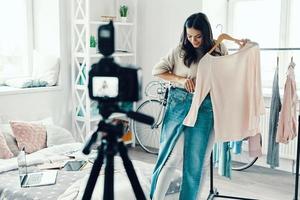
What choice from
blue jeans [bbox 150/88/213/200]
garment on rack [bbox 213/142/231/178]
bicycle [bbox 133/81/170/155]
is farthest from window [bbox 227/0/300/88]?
blue jeans [bbox 150/88/213/200]

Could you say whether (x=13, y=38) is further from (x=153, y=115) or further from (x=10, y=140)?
(x=153, y=115)

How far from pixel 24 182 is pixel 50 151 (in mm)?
725

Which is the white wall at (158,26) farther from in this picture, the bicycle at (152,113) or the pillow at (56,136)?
the pillow at (56,136)

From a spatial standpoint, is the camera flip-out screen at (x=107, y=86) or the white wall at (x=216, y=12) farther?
the white wall at (x=216, y=12)

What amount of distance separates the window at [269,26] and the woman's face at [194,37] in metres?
2.04

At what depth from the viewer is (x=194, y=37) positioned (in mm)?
2291

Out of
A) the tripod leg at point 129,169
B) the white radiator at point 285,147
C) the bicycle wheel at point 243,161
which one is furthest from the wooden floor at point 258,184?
the tripod leg at point 129,169

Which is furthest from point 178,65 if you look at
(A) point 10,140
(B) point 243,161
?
(B) point 243,161

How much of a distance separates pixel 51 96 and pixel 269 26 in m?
2.48

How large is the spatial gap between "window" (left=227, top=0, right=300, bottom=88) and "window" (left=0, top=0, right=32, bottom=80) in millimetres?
2287

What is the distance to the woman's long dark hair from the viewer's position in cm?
225

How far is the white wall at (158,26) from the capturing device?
4359 millimetres

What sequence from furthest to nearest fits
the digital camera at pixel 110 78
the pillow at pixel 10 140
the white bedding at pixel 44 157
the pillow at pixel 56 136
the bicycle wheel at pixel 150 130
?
the bicycle wheel at pixel 150 130
the pillow at pixel 56 136
the pillow at pixel 10 140
the white bedding at pixel 44 157
the digital camera at pixel 110 78

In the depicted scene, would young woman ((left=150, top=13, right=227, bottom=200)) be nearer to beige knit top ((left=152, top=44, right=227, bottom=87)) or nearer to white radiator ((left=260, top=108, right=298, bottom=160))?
beige knit top ((left=152, top=44, right=227, bottom=87))
